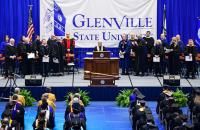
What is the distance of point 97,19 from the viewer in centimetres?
2700

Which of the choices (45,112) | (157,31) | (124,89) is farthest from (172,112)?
(157,31)

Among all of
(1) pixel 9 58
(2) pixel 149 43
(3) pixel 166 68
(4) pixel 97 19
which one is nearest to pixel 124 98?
(2) pixel 149 43

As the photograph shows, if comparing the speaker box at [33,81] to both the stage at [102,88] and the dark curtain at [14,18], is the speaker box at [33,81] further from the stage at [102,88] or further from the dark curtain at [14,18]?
the dark curtain at [14,18]

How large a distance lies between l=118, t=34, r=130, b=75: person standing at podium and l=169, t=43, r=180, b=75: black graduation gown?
6.59ft

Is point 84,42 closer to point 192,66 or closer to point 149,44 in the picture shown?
point 149,44

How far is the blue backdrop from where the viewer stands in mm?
27141

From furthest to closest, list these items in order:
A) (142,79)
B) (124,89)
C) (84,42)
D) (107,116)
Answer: (84,42), (142,79), (124,89), (107,116)

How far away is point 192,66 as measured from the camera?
2323 cm

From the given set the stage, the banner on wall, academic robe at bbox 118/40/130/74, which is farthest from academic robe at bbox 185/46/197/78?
the banner on wall

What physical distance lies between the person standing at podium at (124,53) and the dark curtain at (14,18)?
16.9 feet

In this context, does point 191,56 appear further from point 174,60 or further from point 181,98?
point 181,98

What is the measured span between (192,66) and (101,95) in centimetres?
461

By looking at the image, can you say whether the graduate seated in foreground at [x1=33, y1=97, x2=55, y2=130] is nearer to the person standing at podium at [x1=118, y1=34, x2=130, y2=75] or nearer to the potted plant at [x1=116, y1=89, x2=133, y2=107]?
the potted plant at [x1=116, y1=89, x2=133, y2=107]

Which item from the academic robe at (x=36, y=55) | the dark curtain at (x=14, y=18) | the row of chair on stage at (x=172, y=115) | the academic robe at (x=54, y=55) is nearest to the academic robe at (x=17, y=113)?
the row of chair on stage at (x=172, y=115)
